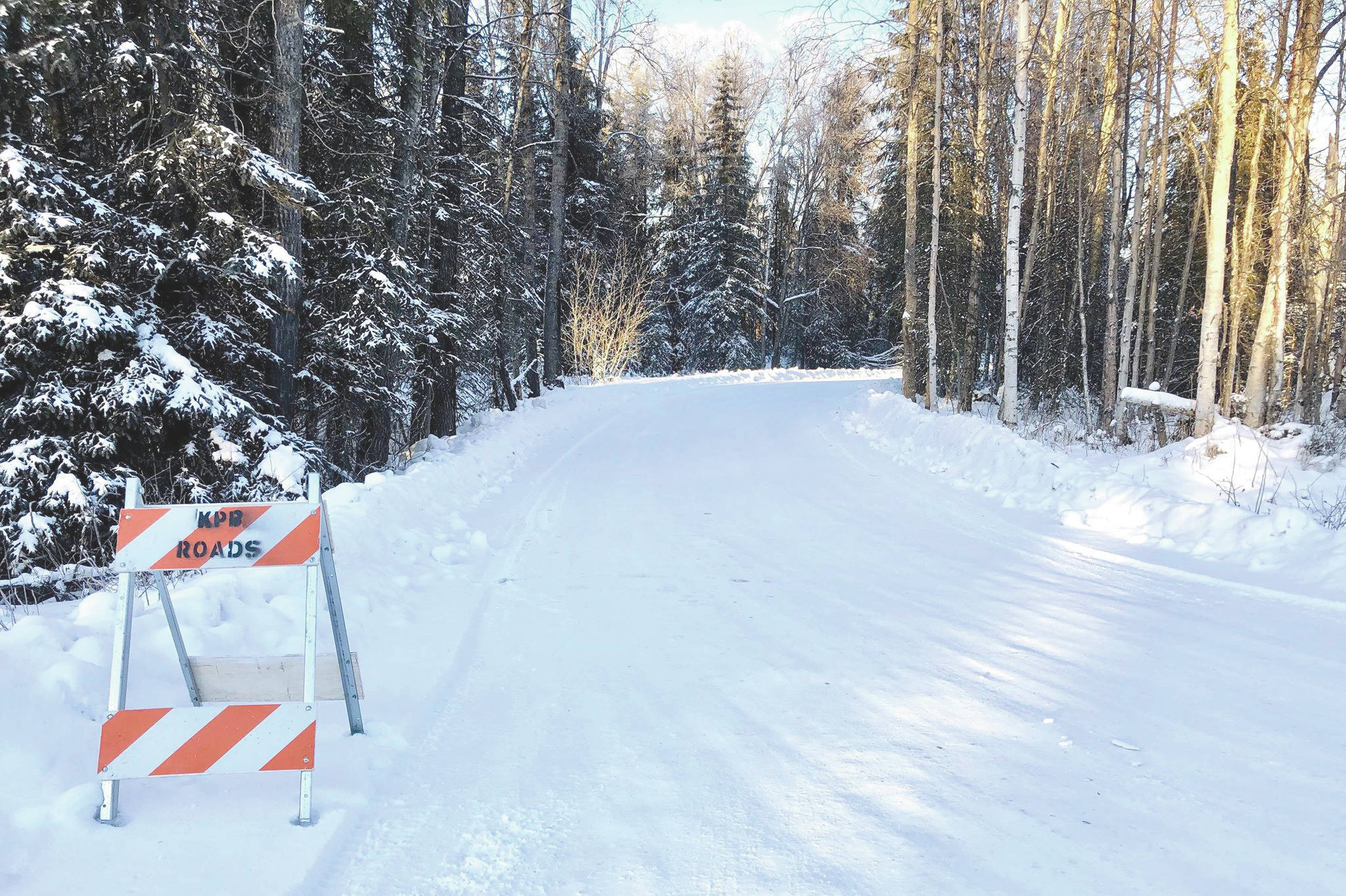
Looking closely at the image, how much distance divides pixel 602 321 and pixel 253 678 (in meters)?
21.3

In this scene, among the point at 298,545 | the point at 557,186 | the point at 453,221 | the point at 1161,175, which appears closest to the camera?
the point at 298,545

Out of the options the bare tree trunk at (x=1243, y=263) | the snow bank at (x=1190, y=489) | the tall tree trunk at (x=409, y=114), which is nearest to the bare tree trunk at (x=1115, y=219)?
the bare tree trunk at (x=1243, y=263)

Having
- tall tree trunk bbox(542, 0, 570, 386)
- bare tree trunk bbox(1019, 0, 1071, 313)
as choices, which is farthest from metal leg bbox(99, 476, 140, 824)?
tall tree trunk bbox(542, 0, 570, 386)

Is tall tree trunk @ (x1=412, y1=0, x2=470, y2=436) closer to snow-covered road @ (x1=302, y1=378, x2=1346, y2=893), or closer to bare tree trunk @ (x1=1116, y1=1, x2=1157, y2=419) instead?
snow-covered road @ (x1=302, y1=378, x2=1346, y2=893)

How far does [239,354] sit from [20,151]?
8.58 feet

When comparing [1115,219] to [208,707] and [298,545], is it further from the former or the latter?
[208,707]

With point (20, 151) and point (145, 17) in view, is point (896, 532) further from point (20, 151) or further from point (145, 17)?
point (145, 17)

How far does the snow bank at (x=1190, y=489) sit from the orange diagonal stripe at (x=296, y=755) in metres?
6.65

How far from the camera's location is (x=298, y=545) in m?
3.04

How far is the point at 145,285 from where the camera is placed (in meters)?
8.38

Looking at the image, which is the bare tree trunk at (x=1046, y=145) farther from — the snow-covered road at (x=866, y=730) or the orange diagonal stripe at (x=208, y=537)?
the orange diagonal stripe at (x=208, y=537)

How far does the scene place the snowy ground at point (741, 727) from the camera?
2.75m

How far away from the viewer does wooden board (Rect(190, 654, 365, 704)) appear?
338cm

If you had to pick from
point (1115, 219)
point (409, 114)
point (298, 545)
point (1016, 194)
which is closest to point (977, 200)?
point (1115, 219)
